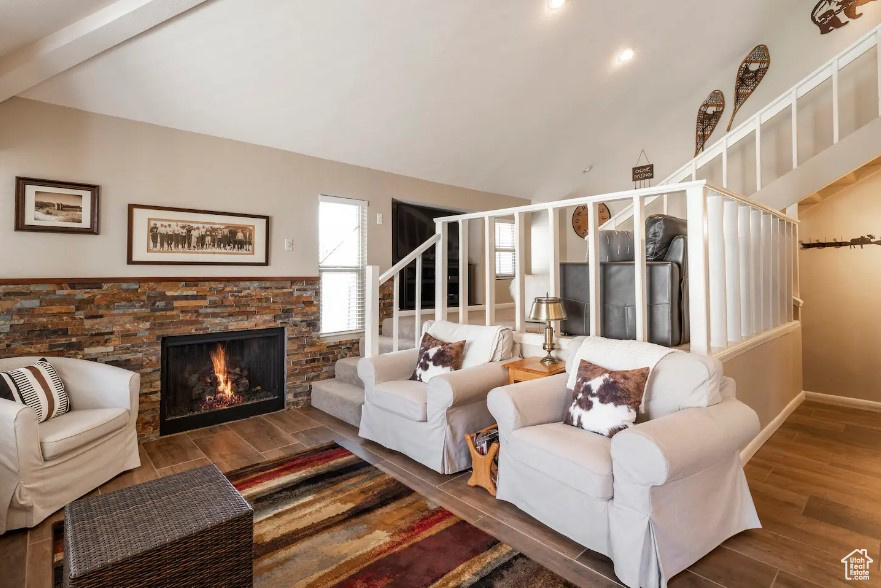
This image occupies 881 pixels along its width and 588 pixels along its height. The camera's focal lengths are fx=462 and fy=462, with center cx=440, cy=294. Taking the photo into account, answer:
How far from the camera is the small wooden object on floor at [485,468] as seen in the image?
2688 mm

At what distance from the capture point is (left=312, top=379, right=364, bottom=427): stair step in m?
3.86

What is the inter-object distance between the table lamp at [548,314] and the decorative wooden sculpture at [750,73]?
441 centimetres

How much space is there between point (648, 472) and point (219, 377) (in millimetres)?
3563

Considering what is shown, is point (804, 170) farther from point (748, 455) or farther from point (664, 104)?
point (748, 455)

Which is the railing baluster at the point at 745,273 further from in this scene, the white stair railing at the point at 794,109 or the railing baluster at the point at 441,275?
the railing baluster at the point at 441,275

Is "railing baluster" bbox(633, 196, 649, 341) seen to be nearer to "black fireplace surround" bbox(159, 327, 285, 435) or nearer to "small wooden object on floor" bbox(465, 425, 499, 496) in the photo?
"small wooden object on floor" bbox(465, 425, 499, 496)

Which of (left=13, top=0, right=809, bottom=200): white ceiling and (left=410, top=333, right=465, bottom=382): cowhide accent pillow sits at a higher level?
(left=13, top=0, right=809, bottom=200): white ceiling

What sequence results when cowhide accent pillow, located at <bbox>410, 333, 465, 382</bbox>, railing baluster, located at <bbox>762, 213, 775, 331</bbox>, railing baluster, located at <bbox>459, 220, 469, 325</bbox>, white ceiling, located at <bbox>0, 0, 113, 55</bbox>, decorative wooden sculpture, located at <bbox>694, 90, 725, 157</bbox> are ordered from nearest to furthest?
white ceiling, located at <bbox>0, 0, 113, 55</bbox> → cowhide accent pillow, located at <bbox>410, 333, 465, 382</bbox> → railing baluster, located at <bbox>762, 213, 775, 331</bbox> → railing baluster, located at <bbox>459, 220, 469, 325</bbox> → decorative wooden sculpture, located at <bbox>694, 90, 725, 157</bbox>

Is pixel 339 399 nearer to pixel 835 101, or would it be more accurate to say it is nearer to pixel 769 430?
pixel 769 430

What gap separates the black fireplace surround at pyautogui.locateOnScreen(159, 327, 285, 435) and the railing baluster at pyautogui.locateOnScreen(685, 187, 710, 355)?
3425 millimetres

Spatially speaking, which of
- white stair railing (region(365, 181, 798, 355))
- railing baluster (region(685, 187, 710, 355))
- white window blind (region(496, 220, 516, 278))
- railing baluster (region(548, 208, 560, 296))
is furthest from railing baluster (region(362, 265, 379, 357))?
white window blind (region(496, 220, 516, 278))

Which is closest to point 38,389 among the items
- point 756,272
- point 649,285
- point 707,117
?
point 649,285

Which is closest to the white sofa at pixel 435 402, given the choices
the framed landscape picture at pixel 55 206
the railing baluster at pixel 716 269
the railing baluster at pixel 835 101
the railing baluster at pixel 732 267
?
the railing baluster at pixel 716 269

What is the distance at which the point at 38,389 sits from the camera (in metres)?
2.68
